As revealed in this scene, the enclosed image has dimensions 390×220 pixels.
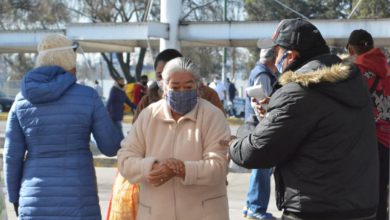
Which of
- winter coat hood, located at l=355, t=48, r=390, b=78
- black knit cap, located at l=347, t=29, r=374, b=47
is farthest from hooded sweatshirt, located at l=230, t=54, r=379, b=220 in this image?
black knit cap, located at l=347, t=29, r=374, b=47

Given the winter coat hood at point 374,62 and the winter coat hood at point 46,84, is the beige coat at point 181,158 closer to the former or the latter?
the winter coat hood at point 46,84

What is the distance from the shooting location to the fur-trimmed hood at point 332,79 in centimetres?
343

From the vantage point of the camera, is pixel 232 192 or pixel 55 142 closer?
pixel 55 142

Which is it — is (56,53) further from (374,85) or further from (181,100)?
(374,85)

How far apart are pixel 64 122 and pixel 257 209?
394 cm

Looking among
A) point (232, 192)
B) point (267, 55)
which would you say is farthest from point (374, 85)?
point (232, 192)

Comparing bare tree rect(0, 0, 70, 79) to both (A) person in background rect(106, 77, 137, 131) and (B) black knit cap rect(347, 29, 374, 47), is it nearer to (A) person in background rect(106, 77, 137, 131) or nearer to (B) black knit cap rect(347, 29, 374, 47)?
(A) person in background rect(106, 77, 137, 131)

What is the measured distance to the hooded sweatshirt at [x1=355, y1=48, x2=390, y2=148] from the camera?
5.49 metres

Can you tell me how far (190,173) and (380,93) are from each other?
2279 mm

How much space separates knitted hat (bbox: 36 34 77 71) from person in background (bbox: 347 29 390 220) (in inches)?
90.6

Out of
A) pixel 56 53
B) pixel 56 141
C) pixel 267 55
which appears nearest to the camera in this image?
pixel 56 141

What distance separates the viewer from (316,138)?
347 centimetres

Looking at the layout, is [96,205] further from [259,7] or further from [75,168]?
[259,7]

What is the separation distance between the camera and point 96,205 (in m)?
4.34
